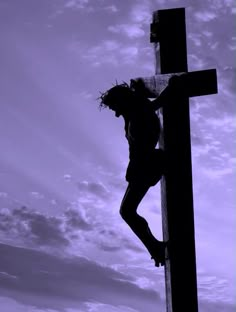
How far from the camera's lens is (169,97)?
5.69 metres

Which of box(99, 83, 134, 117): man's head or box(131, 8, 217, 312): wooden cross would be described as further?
box(99, 83, 134, 117): man's head

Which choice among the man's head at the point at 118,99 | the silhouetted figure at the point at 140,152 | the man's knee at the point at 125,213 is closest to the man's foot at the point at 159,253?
the silhouetted figure at the point at 140,152

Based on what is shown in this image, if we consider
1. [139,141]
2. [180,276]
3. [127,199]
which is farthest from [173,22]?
[180,276]

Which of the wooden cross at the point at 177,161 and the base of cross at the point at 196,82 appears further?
the base of cross at the point at 196,82

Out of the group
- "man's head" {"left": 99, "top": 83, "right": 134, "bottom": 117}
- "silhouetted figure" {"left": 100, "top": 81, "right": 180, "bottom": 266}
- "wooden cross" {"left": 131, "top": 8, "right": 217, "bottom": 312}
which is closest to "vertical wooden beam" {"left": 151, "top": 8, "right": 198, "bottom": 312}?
"wooden cross" {"left": 131, "top": 8, "right": 217, "bottom": 312}

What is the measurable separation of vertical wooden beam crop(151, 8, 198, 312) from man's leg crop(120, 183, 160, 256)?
6.5 inches

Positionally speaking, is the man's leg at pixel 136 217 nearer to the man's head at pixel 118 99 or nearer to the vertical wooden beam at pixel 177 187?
the vertical wooden beam at pixel 177 187

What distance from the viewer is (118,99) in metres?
5.68

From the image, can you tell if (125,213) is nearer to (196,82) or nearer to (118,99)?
(118,99)

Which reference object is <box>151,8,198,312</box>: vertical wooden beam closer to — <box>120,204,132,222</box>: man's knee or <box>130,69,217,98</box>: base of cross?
<box>130,69,217,98</box>: base of cross

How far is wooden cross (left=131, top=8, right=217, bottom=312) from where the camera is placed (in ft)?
17.7

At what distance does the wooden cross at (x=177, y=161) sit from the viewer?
5395 millimetres

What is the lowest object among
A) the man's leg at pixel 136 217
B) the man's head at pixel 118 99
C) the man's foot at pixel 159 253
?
the man's foot at pixel 159 253

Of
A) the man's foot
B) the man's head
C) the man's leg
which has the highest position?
the man's head
